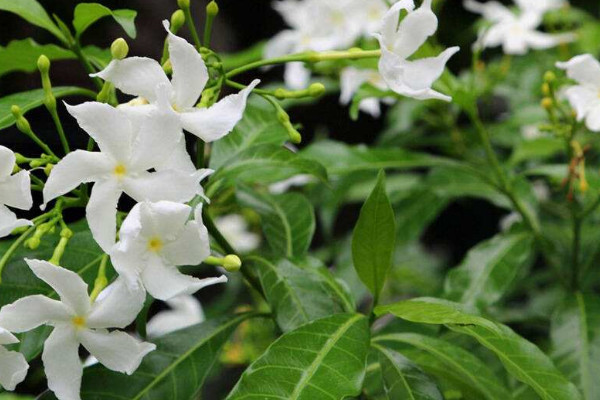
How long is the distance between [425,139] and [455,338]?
80 cm

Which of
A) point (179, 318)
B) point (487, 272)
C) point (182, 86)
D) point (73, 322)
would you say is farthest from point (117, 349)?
point (179, 318)

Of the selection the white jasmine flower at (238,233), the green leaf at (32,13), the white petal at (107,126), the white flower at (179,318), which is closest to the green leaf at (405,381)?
the white petal at (107,126)

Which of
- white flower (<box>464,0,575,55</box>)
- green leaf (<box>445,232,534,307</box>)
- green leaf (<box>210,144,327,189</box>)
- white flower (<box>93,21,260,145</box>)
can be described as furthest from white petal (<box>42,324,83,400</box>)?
white flower (<box>464,0,575,55</box>)

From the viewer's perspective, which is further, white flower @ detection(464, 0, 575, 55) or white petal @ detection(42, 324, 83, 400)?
white flower @ detection(464, 0, 575, 55)

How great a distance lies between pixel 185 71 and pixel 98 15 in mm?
272

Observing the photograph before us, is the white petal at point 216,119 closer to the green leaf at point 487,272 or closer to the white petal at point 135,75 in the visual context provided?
the white petal at point 135,75

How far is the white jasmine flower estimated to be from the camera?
2428mm

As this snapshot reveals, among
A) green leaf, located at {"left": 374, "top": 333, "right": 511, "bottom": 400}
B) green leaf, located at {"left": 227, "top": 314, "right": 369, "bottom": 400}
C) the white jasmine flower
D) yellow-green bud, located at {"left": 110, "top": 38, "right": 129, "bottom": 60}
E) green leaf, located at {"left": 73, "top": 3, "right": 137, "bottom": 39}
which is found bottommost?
the white jasmine flower

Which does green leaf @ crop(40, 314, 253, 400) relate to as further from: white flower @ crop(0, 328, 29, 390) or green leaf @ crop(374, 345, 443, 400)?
green leaf @ crop(374, 345, 443, 400)

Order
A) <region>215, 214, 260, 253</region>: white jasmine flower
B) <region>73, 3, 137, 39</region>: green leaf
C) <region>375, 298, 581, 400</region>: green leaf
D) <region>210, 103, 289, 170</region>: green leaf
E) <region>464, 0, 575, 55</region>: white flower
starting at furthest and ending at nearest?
<region>215, 214, 260, 253</region>: white jasmine flower
<region>464, 0, 575, 55</region>: white flower
<region>210, 103, 289, 170</region>: green leaf
<region>73, 3, 137, 39</region>: green leaf
<region>375, 298, 581, 400</region>: green leaf

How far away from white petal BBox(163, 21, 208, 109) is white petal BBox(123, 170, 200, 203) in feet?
0.31

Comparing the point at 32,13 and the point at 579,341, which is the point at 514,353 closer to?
the point at 579,341

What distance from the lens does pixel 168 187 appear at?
854 mm

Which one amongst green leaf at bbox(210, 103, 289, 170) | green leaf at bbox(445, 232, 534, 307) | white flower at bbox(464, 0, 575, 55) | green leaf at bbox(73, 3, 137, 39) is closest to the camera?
green leaf at bbox(73, 3, 137, 39)
